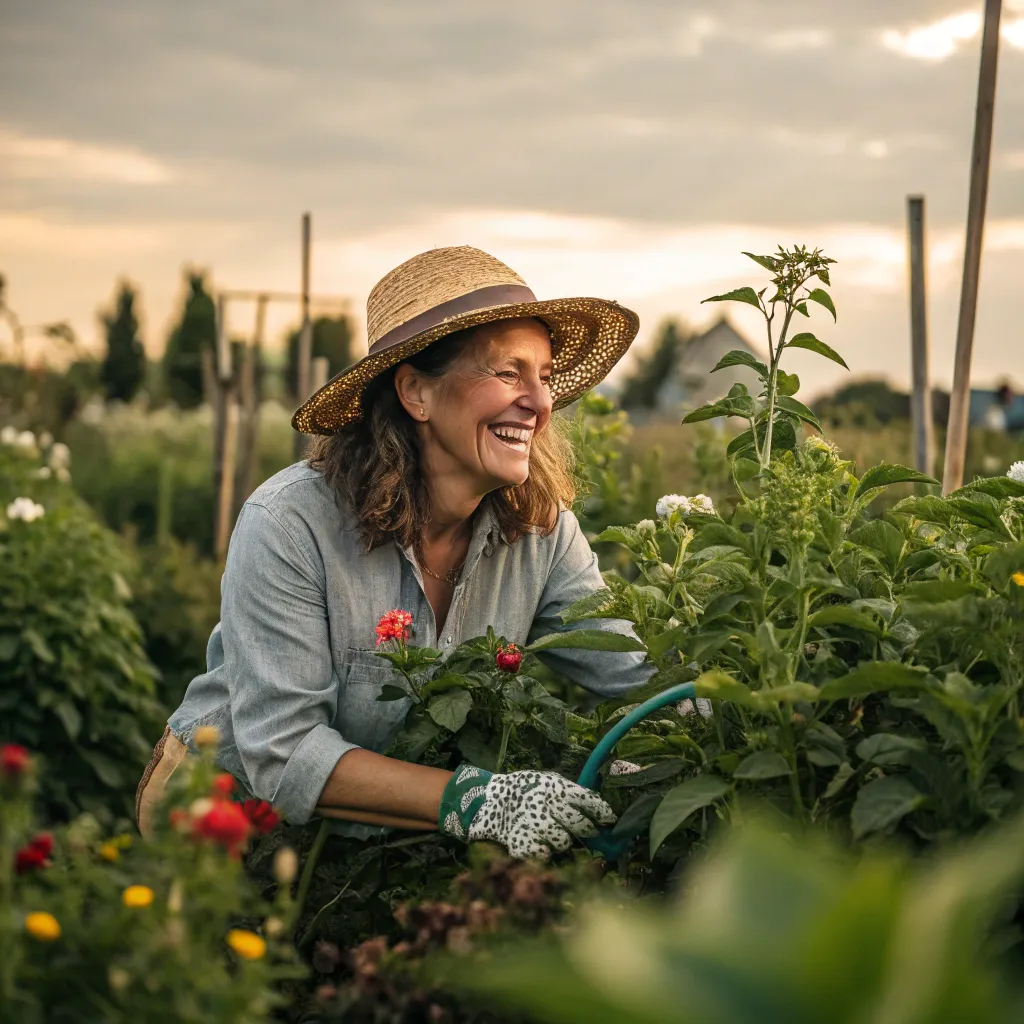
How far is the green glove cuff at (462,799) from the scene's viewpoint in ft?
5.96

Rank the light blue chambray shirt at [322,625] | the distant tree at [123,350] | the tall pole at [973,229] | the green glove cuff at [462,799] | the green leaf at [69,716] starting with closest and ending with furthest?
the green glove cuff at [462,799] → the light blue chambray shirt at [322,625] → the tall pole at [973,229] → the green leaf at [69,716] → the distant tree at [123,350]

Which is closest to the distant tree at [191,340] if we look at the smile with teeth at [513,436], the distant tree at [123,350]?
the distant tree at [123,350]

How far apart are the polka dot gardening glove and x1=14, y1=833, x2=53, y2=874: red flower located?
2.32 feet

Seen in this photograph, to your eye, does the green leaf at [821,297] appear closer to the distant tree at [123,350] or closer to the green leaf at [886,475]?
the green leaf at [886,475]

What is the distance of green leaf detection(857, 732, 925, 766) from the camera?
1369 millimetres

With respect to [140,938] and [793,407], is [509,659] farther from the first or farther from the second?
[140,938]

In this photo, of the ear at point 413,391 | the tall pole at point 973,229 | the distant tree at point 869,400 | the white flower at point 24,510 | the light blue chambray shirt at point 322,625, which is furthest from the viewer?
the distant tree at point 869,400

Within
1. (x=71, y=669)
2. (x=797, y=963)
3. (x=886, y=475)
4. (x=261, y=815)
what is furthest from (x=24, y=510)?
(x=797, y=963)

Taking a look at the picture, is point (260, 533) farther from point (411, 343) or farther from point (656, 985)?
point (656, 985)

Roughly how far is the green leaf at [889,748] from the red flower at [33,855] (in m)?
0.84

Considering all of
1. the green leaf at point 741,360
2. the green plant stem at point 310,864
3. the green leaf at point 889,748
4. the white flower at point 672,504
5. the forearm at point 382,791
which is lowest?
Result: the green plant stem at point 310,864

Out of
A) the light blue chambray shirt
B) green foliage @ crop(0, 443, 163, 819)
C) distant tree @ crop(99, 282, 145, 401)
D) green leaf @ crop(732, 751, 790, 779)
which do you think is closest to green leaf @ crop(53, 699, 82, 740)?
green foliage @ crop(0, 443, 163, 819)

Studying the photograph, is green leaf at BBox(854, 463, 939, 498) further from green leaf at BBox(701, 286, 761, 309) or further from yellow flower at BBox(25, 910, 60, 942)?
yellow flower at BBox(25, 910, 60, 942)

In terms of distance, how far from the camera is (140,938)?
103 cm
